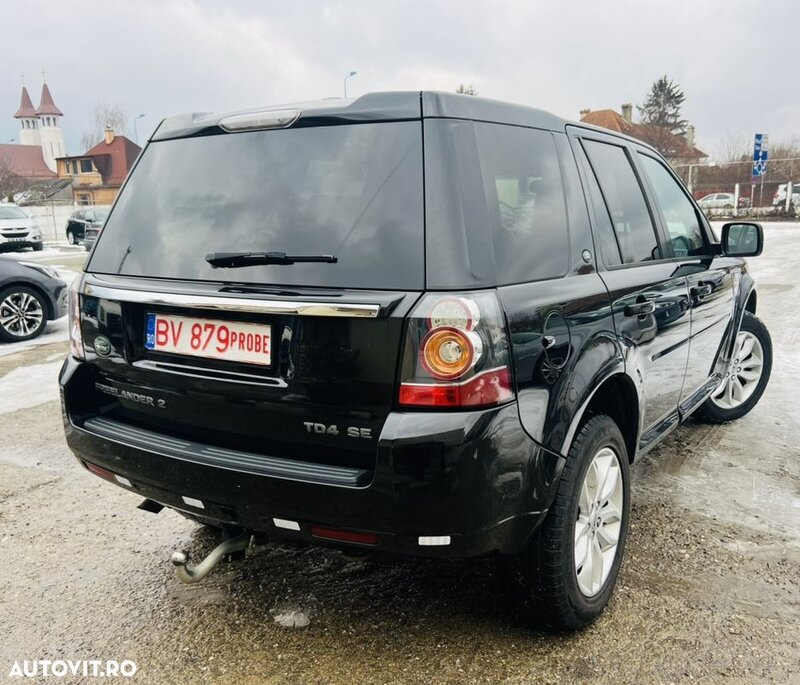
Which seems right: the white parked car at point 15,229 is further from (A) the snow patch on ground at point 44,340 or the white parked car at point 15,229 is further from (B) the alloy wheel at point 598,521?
(B) the alloy wheel at point 598,521

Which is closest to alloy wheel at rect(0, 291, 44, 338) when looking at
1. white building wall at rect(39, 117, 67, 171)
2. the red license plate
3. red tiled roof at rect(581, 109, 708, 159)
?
the red license plate

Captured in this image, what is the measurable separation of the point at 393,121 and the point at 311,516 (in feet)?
4.01

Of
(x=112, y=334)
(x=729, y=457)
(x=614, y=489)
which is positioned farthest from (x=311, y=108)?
(x=729, y=457)

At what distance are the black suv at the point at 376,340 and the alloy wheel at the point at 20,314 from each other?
6291 mm

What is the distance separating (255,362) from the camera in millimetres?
2094

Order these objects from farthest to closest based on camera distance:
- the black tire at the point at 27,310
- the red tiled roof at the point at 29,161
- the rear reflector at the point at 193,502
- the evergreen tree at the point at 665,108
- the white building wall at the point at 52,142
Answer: the white building wall at the point at 52,142 → the red tiled roof at the point at 29,161 → the evergreen tree at the point at 665,108 → the black tire at the point at 27,310 → the rear reflector at the point at 193,502

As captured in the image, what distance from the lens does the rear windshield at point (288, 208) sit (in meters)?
2.00

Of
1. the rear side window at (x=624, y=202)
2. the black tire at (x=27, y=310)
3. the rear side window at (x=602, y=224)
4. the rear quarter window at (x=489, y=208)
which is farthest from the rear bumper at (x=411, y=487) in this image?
the black tire at (x=27, y=310)

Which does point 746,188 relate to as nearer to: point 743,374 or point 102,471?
point 743,374

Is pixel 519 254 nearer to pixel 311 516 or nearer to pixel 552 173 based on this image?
pixel 552 173

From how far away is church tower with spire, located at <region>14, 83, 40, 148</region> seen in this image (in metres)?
109

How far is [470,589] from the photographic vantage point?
2.75m

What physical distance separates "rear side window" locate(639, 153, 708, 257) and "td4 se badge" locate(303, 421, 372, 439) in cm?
218

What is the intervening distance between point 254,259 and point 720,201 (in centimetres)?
3306
